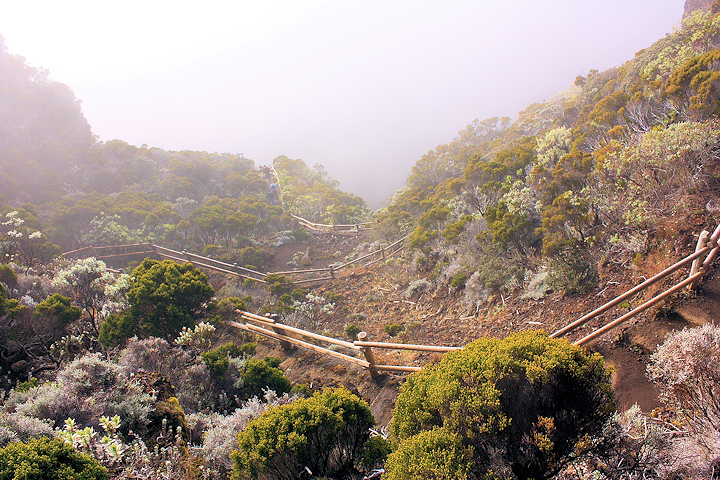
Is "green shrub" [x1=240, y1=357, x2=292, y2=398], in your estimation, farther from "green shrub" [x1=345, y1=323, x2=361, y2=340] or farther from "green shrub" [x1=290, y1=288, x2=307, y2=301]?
"green shrub" [x1=290, y1=288, x2=307, y2=301]

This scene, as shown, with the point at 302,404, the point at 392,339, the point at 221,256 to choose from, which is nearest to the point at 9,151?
the point at 221,256

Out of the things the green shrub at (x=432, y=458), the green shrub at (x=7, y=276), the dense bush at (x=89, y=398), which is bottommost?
the green shrub at (x=432, y=458)

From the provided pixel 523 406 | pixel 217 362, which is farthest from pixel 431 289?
pixel 523 406

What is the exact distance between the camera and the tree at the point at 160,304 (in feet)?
24.3

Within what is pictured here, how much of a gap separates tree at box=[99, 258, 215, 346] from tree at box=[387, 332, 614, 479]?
691 centimetres

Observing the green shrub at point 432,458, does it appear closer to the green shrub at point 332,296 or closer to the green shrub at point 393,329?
the green shrub at point 393,329

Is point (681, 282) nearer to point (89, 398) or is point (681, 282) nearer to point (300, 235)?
point (89, 398)

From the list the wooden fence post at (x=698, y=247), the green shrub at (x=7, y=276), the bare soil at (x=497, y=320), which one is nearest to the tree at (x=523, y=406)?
the bare soil at (x=497, y=320)

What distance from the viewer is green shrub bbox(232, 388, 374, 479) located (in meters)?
3.27

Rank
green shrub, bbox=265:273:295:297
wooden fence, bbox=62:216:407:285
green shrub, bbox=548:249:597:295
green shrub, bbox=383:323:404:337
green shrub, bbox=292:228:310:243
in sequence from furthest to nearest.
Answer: green shrub, bbox=292:228:310:243, wooden fence, bbox=62:216:407:285, green shrub, bbox=265:273:295:297, green shrub, bbox=383:323:404:337, green shrub, bbox=548:249:597:295

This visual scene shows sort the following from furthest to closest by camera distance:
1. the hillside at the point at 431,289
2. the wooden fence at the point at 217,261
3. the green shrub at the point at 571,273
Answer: the wooden fence at the point at 217,261 → the green shrub at the point at 571,273 → the hillside at the point at 431,289

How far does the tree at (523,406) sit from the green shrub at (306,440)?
0.80 m

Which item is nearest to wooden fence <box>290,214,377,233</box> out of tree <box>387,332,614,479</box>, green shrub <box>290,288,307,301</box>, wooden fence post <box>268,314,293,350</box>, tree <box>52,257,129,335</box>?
green shrub <box>290,288,307,301</box>

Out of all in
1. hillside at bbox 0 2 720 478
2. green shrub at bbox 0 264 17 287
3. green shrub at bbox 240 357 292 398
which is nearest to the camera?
hillside at bbox 0 2 720 478
